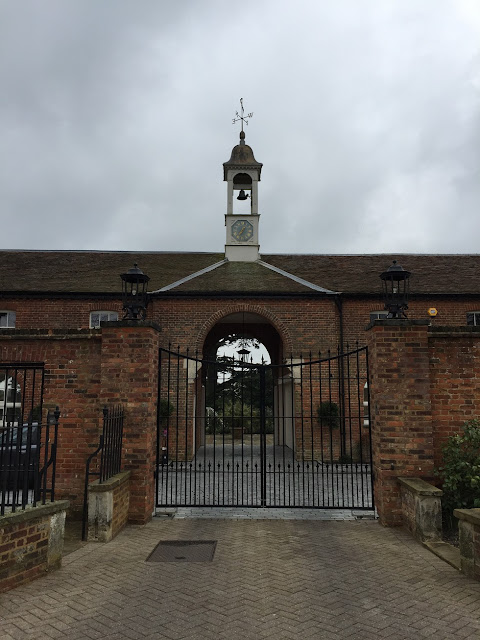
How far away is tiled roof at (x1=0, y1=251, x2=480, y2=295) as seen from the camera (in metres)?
16.0

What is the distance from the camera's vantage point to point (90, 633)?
3369 millimetres

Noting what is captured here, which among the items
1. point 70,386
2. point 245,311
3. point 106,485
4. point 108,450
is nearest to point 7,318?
point 245,311

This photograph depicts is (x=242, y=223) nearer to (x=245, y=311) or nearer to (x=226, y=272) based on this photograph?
(x=226, y=272)

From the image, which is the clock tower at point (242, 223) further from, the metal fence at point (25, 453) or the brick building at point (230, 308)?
the metal fence at point (25, 453)

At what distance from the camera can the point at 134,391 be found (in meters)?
6.61

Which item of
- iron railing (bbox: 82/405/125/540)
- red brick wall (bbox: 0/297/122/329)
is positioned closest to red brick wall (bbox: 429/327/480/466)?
iron railing (bbox: 82/405/125/540)

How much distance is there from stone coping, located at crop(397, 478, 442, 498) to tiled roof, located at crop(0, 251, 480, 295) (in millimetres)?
9833

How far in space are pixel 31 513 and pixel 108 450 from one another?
1.60 m

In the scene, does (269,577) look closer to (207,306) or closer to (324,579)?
(324,579)

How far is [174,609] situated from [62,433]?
3.62 metres

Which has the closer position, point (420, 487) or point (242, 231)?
point (420, 487)

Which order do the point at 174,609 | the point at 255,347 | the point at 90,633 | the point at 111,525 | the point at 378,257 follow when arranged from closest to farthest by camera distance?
the point at 90,633 → the point at 174,609 → the point at 111,525 → the point at 378,257 → the point at 255,347

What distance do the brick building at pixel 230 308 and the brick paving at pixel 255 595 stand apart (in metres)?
2.27

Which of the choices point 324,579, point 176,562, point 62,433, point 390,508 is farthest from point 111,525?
point 390,508
